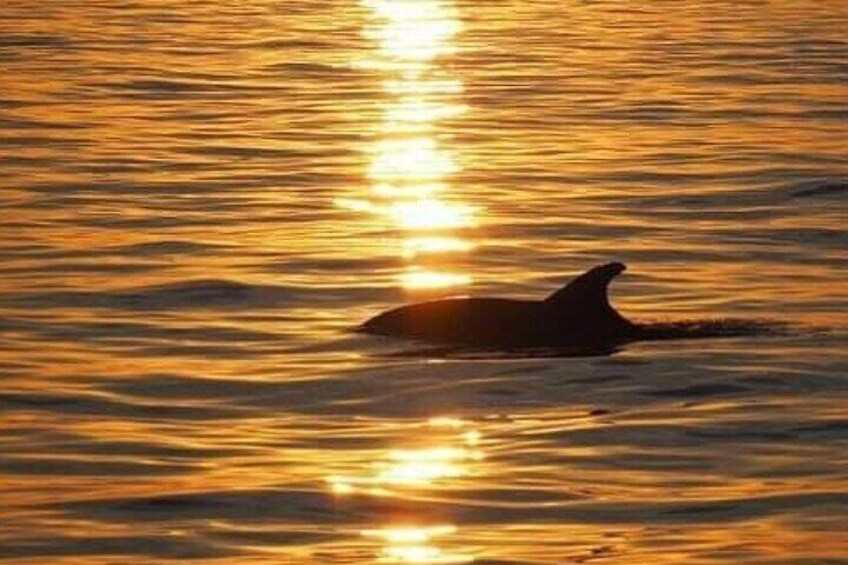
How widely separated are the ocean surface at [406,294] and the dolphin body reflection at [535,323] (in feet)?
0.98

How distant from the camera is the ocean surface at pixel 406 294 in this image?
15234 millimetres

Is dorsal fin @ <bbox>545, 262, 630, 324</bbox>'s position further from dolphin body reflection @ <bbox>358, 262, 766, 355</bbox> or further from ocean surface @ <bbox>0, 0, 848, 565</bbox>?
ocean surface @ <bbox>0, 0, 848, 565</bbox>

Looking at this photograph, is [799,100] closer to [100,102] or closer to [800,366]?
[100,102]

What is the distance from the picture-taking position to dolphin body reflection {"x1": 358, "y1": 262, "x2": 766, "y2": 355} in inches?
Answer: 789

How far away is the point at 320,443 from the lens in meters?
17.0

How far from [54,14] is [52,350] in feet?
99.7

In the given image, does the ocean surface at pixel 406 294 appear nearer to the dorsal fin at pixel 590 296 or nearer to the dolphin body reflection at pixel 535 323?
the dolphin body reflection at pixel 535 323

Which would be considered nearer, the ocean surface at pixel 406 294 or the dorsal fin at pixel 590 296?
the ocean surface at pixel 406 294

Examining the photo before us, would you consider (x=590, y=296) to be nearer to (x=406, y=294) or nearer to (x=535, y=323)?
(x=535, y=323)

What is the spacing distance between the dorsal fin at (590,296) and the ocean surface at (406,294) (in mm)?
459

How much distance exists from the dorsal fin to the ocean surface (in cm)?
Result: 46

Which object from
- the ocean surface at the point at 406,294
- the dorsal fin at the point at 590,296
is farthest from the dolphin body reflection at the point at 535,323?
the ocean surface at the point at 406,294

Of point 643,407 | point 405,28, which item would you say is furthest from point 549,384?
point 405,28

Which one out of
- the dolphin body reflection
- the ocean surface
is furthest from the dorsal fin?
the ocean surface
